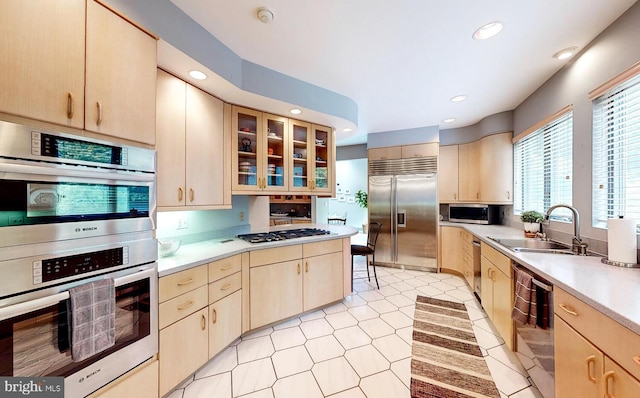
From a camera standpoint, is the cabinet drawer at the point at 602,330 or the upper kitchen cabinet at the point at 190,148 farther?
the upper kitchen cabinet at the point at 190,148

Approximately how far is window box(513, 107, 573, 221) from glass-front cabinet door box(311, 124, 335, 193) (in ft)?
7.77

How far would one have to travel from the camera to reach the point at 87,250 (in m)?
1.09

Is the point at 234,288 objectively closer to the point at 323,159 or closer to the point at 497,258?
the point at 323,159

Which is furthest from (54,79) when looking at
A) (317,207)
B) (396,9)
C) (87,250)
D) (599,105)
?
(599,105)

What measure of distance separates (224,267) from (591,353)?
7.21 ft

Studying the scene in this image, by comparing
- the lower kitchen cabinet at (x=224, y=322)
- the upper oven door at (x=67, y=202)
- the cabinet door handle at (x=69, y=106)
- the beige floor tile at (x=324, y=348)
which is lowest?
the beige floor tile at (x=324, y=348)

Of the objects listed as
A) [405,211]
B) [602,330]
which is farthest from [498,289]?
[405,211]

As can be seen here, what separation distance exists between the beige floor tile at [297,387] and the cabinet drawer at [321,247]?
107cm

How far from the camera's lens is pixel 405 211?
13.3 ft

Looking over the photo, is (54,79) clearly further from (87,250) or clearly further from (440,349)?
(440,349)

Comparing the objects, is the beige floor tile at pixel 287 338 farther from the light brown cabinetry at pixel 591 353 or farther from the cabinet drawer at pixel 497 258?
the cabinet drawer at pixel 497 258

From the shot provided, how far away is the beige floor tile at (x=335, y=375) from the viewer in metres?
1.62

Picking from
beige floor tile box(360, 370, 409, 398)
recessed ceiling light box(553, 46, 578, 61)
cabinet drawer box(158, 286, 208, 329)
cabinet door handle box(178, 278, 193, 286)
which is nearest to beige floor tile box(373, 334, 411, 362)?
beige floor tile box(360, 370, 409, 398)

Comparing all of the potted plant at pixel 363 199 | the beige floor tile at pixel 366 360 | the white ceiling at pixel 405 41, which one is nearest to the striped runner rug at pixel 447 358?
the beige floor tile at pixel 366 360
